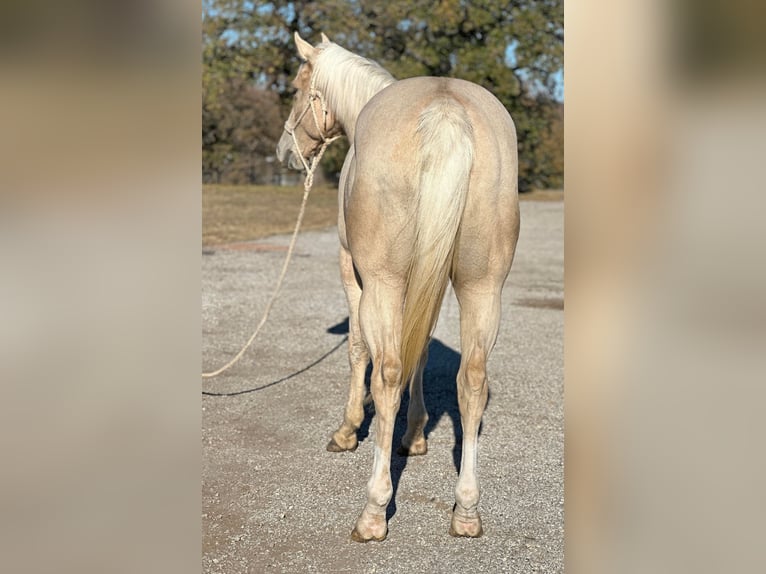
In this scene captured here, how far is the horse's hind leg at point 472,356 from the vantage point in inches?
120

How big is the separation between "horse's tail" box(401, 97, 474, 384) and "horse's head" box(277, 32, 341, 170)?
172 centimetres

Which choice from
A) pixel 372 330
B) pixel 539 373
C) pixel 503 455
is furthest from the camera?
pixel 539 373

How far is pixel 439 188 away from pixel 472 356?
32.2 inches

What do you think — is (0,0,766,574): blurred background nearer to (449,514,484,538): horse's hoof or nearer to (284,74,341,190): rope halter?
(449,514,484,538): horse's hoof

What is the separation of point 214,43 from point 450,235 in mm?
21051

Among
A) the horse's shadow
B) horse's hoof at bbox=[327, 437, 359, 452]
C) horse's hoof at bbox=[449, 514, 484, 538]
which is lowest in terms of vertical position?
the horse's shadow

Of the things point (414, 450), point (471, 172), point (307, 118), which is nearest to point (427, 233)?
point (471, 172)

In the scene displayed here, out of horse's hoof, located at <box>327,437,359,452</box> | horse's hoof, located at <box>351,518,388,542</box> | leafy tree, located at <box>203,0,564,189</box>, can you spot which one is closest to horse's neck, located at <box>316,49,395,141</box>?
horse's hoof, located at <box>327,437,359,452</box>

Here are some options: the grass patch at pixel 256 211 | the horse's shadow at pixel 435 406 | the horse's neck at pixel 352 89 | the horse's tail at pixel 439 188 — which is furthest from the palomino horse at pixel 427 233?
the grass patch at pixel 256 211

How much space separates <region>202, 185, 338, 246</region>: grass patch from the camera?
15.2 m
